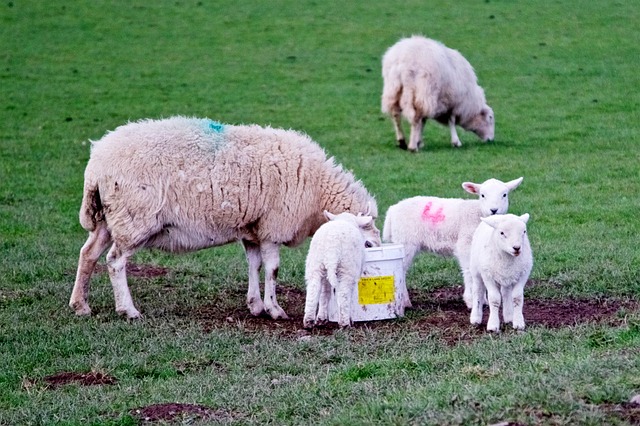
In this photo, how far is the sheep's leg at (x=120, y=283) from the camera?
9.45 meters

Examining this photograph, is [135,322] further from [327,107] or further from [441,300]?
[327,107]

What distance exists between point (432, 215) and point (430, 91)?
9.03m

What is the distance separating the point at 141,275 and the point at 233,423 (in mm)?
5274

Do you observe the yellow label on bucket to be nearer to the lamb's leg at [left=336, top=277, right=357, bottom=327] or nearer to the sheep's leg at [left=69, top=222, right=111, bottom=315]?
the lamb's leg at [left=336, top=277, right=357, bottom=327]

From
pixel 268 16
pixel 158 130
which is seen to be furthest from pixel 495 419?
pixel 268 16

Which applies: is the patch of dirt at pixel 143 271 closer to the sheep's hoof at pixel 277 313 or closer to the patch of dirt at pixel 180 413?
the sheep's hoof at pixel 277 313

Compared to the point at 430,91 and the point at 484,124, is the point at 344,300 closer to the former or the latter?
the point at 430,91

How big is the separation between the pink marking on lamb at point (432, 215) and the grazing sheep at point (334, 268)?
790 millimetres

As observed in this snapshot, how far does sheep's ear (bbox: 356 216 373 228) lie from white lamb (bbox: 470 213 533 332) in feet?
3.71

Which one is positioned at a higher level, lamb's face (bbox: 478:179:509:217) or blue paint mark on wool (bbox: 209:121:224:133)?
blue paint mark on wool (bbox: 209:121:224:133)

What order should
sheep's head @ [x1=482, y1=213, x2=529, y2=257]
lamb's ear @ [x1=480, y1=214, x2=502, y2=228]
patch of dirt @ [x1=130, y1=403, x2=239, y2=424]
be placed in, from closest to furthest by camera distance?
1. patch of dirt @ [x1=130, y1=403, x2=239, y2=424]
2. sheep's head @ [x1=482, y1=213, x2=529, y2=257]
3. lamb's ear @ [x1=480, y1=214, x2=502, y2=228]

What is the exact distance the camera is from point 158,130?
967 cm

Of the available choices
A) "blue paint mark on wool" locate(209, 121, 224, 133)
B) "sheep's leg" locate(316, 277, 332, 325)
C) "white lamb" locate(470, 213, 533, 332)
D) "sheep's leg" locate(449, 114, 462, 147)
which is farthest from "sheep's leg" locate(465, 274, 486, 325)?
"sheep's leg" locate(449, 114, 462, 147)

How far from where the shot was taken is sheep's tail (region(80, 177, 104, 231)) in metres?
9.53
